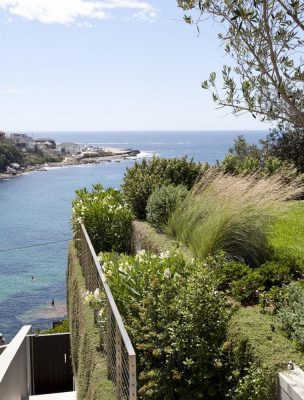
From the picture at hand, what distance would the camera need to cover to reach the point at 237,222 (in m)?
5.23

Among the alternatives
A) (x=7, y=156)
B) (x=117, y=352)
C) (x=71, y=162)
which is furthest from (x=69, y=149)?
(x=117, y=352)

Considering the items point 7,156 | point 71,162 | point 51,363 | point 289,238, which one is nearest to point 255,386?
point 289,238

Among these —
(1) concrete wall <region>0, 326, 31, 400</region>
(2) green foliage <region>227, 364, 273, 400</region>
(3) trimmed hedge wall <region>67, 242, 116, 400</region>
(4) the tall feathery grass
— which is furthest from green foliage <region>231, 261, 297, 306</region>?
(1) concrete wall <region>0, 326, 31, 400</region>

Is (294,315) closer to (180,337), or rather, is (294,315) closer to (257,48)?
(180,337)

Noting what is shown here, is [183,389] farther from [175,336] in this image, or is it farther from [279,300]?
[279,300]

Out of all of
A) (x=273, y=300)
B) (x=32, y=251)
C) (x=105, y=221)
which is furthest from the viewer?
(x=32, y=251)

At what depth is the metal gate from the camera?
11680mm

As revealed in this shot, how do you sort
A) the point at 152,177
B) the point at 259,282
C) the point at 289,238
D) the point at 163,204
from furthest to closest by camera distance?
the point at 152,177
the point at 163,204
the point at 289,238
the point at 259,282

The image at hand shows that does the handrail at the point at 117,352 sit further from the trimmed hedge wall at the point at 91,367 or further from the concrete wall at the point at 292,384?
the concrete wall at the point at 292,384

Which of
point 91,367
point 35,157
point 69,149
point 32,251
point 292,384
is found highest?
point 292,384

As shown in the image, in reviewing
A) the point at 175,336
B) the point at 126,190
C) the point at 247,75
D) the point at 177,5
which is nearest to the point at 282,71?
the point at 247,75

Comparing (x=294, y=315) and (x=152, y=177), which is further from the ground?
(x=152, y=177)

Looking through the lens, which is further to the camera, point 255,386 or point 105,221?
point 105,221

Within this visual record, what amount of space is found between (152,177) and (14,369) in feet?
13.1
